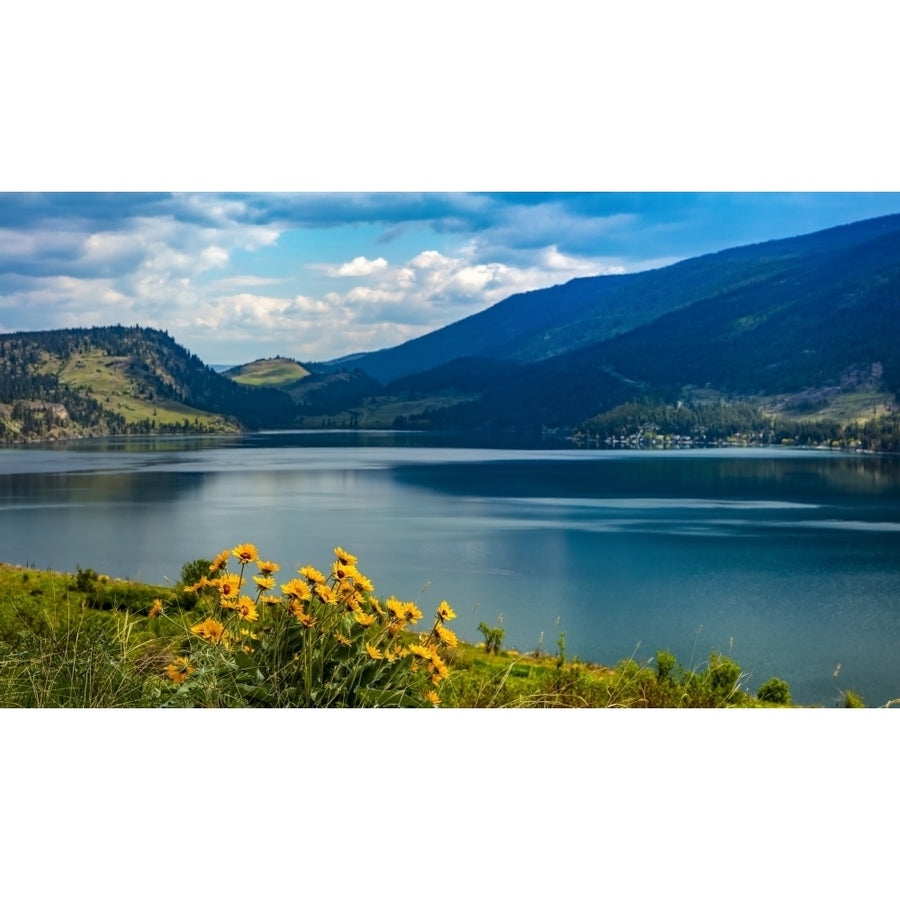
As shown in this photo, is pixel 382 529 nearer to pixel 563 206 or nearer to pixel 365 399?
pixel 563 206

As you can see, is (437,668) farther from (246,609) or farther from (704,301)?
(704,301)

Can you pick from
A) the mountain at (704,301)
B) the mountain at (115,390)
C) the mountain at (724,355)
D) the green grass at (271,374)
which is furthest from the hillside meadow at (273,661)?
the mountain at (704,301)

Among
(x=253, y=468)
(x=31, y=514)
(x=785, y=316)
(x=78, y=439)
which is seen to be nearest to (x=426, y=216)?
(x=31, y=514)

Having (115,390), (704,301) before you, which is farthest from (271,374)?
(704,301)

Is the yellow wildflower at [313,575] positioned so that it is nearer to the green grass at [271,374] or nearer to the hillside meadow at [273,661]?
the hillside meadow at [273,661]

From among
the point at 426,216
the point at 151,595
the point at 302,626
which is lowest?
the point at 151,595
